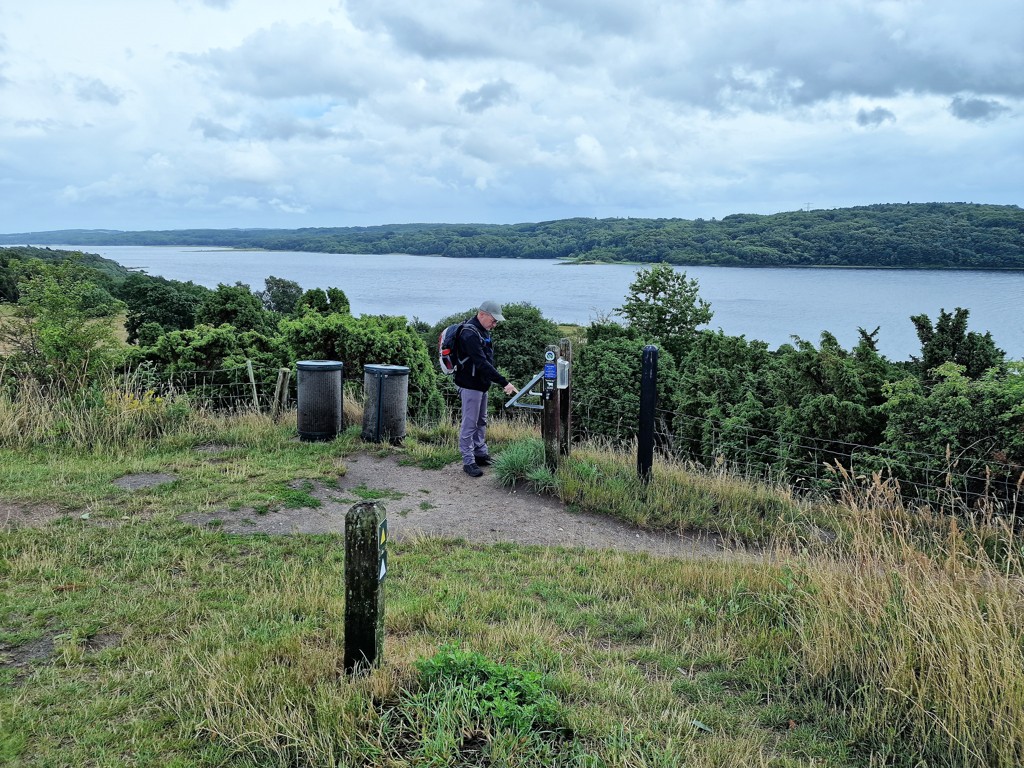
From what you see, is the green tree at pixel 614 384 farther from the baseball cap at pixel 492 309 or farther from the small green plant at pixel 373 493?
the small green plant at pixel 373 493

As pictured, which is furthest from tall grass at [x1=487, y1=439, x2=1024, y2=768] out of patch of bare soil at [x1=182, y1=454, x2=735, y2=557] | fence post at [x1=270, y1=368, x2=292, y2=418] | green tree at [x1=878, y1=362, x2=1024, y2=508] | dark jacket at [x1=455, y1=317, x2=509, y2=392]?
fence post at [x1=270, y1=368, x2=292, y2=418]

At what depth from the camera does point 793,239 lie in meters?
80.6

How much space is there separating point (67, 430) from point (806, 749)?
30.7ft

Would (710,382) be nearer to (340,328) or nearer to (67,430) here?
(340,328)

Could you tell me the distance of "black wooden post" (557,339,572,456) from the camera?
8422 millimetres

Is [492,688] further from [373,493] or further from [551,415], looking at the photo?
[551,415]

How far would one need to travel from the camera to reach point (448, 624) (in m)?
4.34

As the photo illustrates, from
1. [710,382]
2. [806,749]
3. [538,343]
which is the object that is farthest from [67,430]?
[538,343]

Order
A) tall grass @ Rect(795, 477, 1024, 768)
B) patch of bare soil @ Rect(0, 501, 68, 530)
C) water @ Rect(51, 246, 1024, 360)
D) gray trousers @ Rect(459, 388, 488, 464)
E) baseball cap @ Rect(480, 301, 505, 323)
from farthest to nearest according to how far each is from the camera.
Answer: water @ Rect(51, 246, 1024, 360) < gray trousers @ Rect(459, 388, 488, 464) < baseball cap @ Rect(480, 301, 505, 323) < patch of bare soil @ Rect(0, 501, 68, 530) < tall grass @ Rect(795, 477, 1024, 768)

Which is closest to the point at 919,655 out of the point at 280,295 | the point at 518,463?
the point at 518,463

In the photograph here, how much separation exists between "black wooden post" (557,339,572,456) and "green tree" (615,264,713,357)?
66.4 feet

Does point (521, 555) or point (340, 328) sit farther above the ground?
point (340, 328)

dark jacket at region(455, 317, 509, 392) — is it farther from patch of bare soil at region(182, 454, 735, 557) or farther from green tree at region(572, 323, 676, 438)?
green tree at region(572, 323, 676, 438)

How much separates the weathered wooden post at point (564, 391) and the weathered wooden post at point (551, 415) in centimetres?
5
